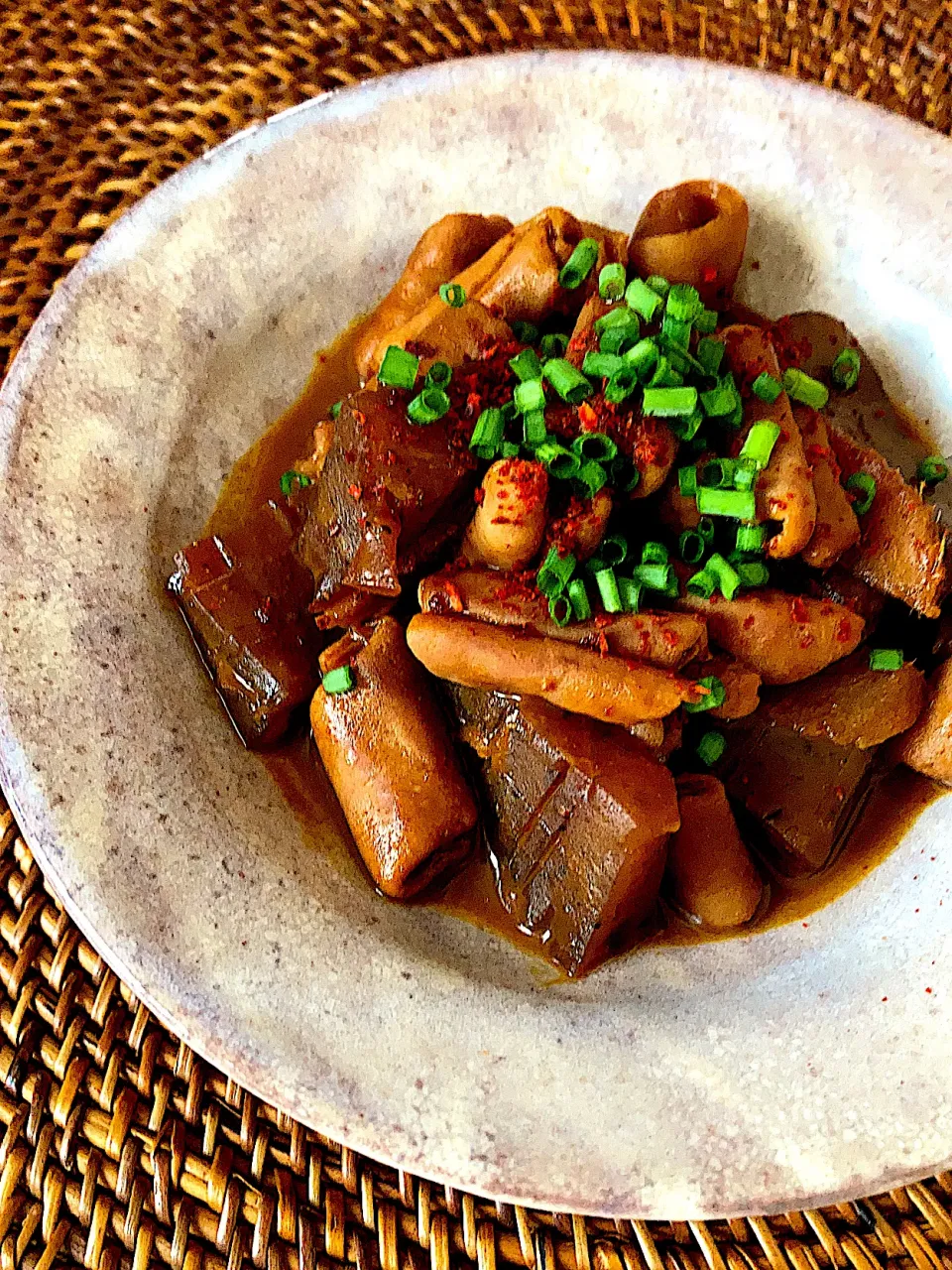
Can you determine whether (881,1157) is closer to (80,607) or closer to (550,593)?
(550,593)

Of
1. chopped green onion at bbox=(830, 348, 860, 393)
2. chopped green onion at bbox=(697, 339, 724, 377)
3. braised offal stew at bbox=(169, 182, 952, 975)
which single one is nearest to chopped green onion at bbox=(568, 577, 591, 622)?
braised offal stew at bbox=(169, 182, 952, 975)

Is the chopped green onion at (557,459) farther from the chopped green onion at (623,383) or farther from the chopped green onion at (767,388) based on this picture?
the chopped green onion at (767,388)

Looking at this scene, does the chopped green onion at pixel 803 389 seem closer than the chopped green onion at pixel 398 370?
No

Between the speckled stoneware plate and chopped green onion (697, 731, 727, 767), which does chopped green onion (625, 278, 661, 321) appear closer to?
the speckled stoneware plate

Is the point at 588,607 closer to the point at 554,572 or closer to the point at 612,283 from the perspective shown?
the point at 554,572

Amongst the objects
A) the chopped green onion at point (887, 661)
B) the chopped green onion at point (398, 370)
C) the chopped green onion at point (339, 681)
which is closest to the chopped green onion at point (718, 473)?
the chopped green onion at point (887, 661)

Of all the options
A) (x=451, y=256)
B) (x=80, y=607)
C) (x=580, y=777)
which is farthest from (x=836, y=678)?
(x=80, y=607)

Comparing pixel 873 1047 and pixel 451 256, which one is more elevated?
pixel 451 256
